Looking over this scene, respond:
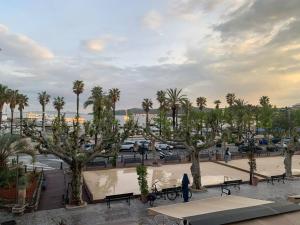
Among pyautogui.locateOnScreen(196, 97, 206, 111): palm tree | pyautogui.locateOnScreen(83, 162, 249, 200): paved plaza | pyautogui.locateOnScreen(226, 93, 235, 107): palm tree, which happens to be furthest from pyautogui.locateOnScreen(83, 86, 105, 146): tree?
pyautogui.locateOnScreen(226, 93, 235, 107): palm tree

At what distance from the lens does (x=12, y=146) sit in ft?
79.9

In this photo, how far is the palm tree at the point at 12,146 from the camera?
24094mm

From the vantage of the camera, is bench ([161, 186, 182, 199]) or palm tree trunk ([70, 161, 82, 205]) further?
bench ([161, 186, 182, 199])

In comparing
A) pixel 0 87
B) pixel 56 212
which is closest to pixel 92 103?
pixel 0 87

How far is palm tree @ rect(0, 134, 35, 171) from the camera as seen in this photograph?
24.1 metres

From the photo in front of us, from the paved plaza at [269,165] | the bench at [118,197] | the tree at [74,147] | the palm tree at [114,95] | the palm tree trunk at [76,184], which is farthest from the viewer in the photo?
the palm tree at [114,95]

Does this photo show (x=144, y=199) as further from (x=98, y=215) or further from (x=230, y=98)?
(x=230, y=98)

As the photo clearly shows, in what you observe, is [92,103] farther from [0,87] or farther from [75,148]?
[75,148]

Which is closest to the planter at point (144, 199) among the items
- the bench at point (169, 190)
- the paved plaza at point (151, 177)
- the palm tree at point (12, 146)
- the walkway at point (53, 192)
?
the bench at point (169, 190)

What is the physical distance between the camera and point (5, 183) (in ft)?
72.5

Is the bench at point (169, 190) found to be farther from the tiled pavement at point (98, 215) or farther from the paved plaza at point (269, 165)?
the paved plaza at point (269, 165)

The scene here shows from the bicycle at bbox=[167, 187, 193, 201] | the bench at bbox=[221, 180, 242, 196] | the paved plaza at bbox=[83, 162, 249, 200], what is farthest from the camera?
the paved plaza at bbox=[83, 162, 249, 200]

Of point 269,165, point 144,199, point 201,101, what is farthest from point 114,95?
Answer: point 144,199

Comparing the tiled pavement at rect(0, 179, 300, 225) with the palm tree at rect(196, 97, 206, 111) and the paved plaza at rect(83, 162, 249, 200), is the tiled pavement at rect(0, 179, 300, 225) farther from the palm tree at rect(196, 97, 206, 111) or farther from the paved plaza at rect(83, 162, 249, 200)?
the palm tree at rect(196, 97, 206, 111)
